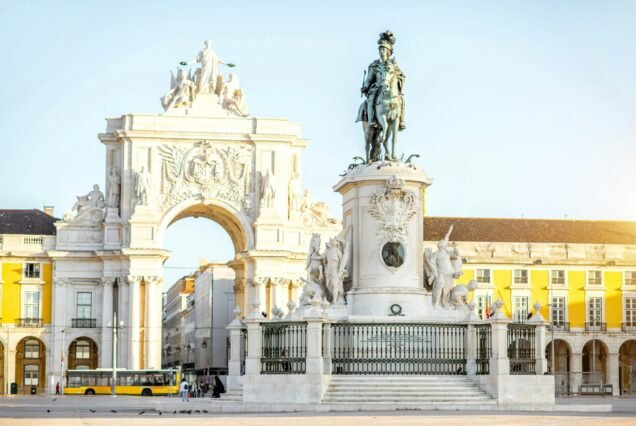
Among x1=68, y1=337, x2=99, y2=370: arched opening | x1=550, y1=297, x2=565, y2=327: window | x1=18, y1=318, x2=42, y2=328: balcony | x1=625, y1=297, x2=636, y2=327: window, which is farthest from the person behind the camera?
x1=625, y1=297, x2=636, y2=327: window

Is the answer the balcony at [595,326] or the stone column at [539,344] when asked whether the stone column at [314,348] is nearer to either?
the stone column at [539,344]

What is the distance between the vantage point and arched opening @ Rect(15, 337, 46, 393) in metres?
85.6

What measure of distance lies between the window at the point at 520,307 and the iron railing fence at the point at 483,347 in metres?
55.1

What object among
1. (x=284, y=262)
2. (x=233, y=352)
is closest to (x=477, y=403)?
(x=233, y=352)

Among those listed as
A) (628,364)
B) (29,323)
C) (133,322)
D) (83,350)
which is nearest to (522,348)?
(133,322)

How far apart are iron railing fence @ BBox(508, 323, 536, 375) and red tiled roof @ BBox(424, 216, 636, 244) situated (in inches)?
2179

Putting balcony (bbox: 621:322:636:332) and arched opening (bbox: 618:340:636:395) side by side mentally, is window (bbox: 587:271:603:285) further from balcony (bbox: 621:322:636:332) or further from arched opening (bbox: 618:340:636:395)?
arched opening (bbox: 618:340:636:395)

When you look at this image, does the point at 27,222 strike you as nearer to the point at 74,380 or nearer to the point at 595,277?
the point at 74,380

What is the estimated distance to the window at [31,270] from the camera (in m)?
84.9

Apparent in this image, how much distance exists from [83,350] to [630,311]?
33.1 meters

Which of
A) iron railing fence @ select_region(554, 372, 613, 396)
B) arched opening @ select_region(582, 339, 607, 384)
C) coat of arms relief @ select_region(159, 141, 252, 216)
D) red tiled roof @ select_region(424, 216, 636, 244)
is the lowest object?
iron railing fence @ select_region(554, 372, 613, 396)

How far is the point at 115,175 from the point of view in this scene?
83750 mm

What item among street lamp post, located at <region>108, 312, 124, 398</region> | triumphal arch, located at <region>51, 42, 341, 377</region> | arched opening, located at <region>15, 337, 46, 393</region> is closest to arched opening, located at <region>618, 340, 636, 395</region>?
triumphal arch, located at <region>51, 42, 341, 377</region>

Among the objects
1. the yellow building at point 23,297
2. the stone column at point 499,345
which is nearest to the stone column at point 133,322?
the yellow building at point 23,297
